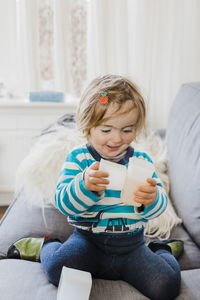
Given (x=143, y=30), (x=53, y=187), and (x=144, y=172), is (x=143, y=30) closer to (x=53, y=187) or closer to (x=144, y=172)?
(x=53, y=187)

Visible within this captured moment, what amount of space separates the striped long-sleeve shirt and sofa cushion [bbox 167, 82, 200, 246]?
27 centimetres

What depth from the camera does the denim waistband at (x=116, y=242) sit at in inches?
37.8

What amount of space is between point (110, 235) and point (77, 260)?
12 cm

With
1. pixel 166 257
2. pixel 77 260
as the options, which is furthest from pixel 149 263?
pixel 77 260

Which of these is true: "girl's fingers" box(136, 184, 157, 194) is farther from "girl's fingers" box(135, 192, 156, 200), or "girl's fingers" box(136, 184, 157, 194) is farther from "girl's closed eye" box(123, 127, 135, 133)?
"girl's closed eye" box(123, 127, 135, 133)

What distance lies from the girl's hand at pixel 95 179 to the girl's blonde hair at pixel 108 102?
0.49 ft

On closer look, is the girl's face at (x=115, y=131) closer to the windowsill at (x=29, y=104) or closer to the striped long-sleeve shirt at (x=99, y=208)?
the striped long-sleeve shirt at (x=99, y=208)

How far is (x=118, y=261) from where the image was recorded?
95 cm

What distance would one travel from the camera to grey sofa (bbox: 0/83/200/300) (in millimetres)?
866

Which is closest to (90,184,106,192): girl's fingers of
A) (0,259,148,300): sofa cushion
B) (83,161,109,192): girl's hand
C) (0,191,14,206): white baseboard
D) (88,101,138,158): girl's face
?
(83,161,109,192): girl's hand

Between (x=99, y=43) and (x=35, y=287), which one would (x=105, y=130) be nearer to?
(x=35, y=287)

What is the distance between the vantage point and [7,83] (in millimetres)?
2072

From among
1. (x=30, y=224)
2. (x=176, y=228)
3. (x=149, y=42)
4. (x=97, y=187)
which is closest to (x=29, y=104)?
(x=149, y=42)

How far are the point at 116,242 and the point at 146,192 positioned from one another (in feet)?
0.72
